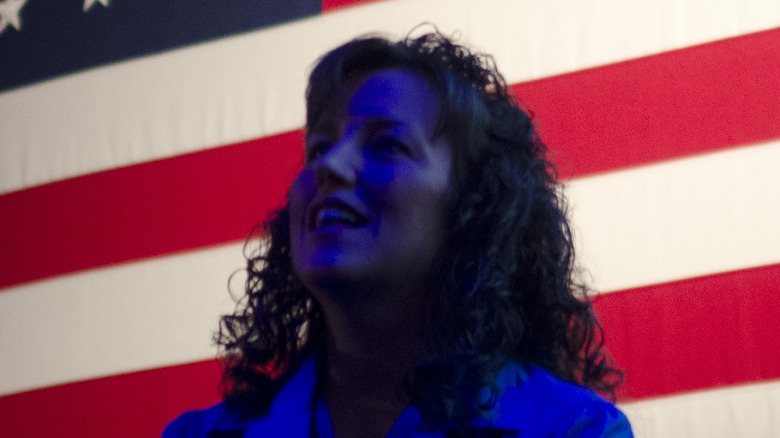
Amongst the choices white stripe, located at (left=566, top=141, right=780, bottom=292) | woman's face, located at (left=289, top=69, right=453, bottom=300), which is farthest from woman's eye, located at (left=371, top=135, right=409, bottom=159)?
white stripe, located at (left=566, top=141, right=780, bottom=292)

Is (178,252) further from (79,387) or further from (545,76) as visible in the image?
(545,76)

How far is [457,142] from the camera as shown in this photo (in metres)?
1.01

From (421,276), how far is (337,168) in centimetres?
16

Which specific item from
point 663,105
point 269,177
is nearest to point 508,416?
point 663,105

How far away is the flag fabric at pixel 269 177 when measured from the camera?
1.29 meters

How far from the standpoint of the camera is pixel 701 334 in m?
1.28

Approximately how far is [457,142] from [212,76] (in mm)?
776

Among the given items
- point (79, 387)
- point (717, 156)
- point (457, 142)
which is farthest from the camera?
point (79, 387)

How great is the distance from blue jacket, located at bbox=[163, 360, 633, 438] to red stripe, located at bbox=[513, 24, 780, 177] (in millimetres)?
535

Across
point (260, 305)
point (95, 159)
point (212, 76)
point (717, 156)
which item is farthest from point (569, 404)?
point (95, 159)

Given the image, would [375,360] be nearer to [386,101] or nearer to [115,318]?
[386,101]

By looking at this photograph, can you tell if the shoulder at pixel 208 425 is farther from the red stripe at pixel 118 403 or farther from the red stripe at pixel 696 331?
the red stripe at pixel 696 331

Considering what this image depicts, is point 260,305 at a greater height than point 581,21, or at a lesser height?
lesser

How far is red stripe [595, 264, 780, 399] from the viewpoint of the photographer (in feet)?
4.13
